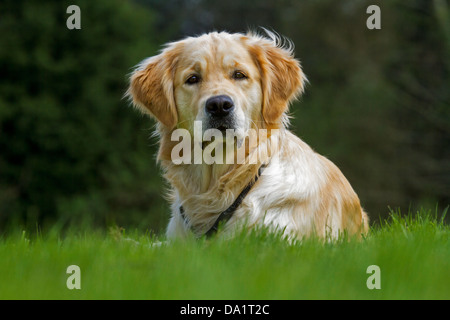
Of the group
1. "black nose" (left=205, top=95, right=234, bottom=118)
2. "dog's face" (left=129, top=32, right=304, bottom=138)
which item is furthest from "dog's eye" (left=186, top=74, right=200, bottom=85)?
"black nose" (left=205, top=95, right=234, bottom=118)

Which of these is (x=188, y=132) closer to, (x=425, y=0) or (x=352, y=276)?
(x=352, y=276)

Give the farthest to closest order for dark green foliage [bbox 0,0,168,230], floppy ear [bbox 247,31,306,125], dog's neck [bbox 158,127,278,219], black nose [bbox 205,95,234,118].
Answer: dark green foliage [bbox 0,0,168,230]
floppy ear [bbox 247,31,306,125]
dog's neck [bbox 158,127,278,219]
black nose [bbox 205,95,234,118]

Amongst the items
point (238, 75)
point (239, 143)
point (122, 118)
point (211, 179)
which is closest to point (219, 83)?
point (238, 75)

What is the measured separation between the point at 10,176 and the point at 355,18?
15617 mm

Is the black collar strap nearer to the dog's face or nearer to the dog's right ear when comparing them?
the dog's face

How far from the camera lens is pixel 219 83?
200 inches

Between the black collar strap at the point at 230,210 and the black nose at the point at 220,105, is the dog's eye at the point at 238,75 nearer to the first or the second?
the black nose at the point at 220,105

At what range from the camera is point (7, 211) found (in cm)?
1756

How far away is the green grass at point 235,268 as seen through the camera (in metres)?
3.39

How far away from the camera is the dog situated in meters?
4.98

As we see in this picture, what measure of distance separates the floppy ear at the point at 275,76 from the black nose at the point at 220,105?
1.62 feet

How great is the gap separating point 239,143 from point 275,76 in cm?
75

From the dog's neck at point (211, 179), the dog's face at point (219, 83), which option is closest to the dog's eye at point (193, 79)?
the dog's face at point (219, 83)

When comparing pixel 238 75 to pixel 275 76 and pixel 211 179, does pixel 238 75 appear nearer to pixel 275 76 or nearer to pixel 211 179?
pixel 275 76
